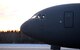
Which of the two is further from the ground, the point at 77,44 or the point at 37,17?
the point at 37,17

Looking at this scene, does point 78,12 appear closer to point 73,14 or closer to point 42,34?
point 73,14

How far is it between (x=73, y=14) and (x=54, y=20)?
46.5 inches

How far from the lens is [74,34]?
19469 millimetres

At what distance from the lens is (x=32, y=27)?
2036 centimetres

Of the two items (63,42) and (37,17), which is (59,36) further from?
(37,17)

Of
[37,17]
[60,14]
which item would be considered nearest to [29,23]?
[37,17]

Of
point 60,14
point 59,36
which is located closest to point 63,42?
point 59,36

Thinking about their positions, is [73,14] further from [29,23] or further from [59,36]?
[29,23]

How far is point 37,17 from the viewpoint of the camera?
20562 mm

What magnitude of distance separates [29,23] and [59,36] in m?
2.09

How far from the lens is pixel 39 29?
20.2 meters

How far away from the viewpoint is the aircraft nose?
20250 mm

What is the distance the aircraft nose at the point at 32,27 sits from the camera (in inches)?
797

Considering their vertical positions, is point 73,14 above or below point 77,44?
above
